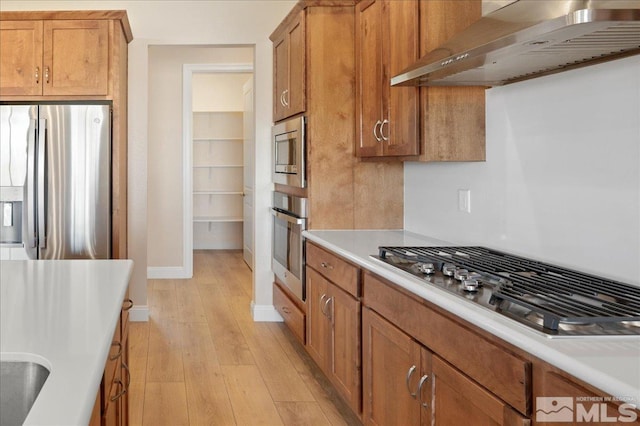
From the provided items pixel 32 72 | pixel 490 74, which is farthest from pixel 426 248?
pixel 32 72

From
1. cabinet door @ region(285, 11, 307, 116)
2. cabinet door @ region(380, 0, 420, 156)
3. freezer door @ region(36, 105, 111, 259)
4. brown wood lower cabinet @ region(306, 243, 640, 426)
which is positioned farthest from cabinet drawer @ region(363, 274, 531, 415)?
freezer door @ region(36, 105, 111, 259)

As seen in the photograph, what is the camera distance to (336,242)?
3.44m

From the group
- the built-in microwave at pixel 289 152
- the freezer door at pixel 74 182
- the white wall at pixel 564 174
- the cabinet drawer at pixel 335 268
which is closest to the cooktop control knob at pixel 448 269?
the white wall at pixel 564 174

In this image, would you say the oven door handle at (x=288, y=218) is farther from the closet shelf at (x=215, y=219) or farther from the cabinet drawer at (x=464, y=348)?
the closet shelf at (x=215, y=219)

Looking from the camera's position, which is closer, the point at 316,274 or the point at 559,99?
the point at 559,99

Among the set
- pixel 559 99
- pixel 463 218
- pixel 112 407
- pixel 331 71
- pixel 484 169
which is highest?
pixel 331 71

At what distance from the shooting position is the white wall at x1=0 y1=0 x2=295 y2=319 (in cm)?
526

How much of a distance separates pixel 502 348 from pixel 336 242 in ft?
6.18

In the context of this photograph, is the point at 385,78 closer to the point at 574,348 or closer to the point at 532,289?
the point at 532,289

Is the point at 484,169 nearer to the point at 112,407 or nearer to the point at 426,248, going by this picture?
the point at 426,248

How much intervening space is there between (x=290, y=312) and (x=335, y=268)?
4.21 ft

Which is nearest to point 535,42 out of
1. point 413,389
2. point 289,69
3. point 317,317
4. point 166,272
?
point 413,389

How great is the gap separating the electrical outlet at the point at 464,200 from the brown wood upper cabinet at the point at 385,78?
34 centimetres

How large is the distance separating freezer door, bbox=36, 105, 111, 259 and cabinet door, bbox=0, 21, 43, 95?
22 centimetres
